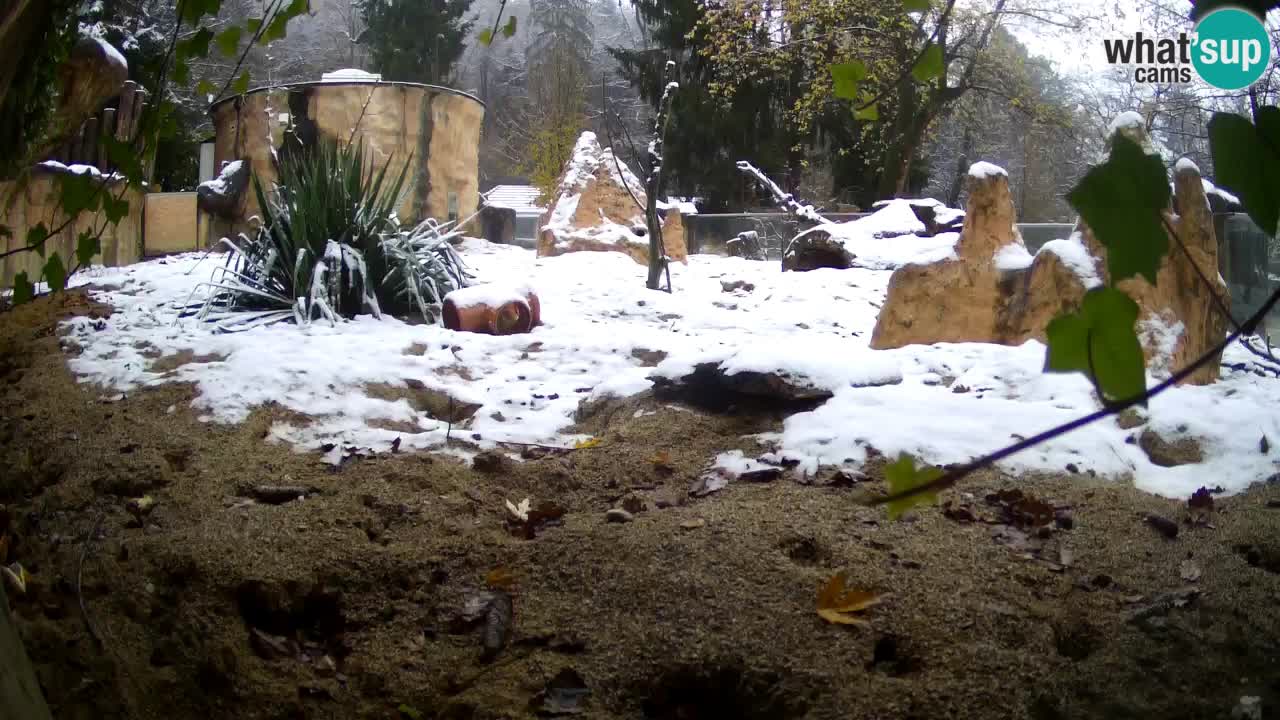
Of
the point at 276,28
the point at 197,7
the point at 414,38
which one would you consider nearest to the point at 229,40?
the point at 197,7

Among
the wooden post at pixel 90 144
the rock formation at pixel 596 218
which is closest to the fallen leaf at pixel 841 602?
the rock formation at pixel 596 218

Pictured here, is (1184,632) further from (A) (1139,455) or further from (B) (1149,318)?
(B) (1149,318)

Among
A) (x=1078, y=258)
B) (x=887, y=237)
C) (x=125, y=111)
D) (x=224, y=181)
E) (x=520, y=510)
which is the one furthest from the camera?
(x=224, y=181)

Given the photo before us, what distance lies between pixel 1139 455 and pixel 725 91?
1337 cm

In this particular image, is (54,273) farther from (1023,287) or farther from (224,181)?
(224,181)

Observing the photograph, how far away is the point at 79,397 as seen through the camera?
3.26 metres

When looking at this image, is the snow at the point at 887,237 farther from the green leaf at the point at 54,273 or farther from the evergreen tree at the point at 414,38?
the green leaf at the point at 54,273

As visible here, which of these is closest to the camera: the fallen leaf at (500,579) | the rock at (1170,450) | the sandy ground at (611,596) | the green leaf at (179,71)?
the sandy ground at (611,596)

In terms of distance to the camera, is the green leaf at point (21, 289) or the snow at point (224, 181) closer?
the green leaf at point (21, 289)

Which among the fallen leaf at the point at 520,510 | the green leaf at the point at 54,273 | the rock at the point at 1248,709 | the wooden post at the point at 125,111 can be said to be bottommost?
the fallen leaf at the point at 520,510

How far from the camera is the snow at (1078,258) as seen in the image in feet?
13.7

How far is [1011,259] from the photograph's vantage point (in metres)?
4.87

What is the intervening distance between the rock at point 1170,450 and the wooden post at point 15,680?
270 cm

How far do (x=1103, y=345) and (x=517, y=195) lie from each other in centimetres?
1961
